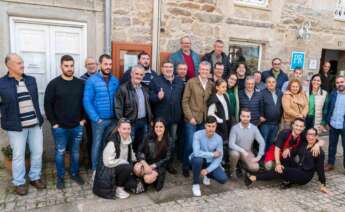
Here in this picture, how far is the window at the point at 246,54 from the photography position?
6840 millimetres

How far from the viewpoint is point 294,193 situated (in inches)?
172

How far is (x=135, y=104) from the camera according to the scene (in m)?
4.37

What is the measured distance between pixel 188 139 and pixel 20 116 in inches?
96.7

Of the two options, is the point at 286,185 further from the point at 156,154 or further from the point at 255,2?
the point at 255,2

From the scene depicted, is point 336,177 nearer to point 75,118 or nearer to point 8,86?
point 75,118

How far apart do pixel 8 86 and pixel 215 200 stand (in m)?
3.04

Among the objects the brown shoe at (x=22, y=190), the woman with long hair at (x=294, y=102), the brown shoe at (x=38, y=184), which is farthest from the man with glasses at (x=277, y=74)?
the brown shoe at (x=22, y=190)

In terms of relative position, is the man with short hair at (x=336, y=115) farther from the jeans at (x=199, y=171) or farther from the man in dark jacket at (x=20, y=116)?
the man in dark jacket at (x=20, y=116)

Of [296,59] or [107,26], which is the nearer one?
[107,26]

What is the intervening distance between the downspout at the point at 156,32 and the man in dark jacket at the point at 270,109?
2.02m

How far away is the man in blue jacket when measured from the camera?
13.8 feet

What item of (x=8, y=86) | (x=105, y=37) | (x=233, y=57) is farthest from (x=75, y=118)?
(x=233, y=57)

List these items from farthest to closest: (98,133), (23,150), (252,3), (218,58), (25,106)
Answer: (252,3)
(218,58)
(98,133)
(23,150)
(25,106)

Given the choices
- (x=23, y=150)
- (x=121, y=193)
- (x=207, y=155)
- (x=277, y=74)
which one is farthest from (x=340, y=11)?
(x=23, y=150)
